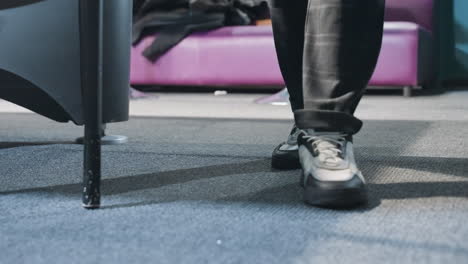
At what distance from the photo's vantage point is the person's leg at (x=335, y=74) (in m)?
0.75

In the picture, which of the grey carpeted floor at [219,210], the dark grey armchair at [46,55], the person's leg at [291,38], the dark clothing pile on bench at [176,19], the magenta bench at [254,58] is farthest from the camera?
the dark clothing pile on bench at [176,19]

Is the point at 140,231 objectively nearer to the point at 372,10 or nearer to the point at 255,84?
the point at 372,10

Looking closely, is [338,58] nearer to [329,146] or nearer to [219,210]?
[329,146]

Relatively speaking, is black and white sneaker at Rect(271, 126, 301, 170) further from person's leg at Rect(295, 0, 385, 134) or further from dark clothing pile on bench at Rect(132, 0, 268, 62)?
dark clothing pile on bench at Rect(132, 0, 268, 62)

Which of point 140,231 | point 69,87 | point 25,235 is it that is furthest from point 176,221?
point 69,87

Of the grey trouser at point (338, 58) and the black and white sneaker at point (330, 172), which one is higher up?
the grey trouser at point (338, 58)

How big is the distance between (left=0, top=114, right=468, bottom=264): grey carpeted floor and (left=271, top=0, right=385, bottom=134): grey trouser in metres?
0.11

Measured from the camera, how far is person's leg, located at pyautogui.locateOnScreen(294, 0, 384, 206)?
0.75m

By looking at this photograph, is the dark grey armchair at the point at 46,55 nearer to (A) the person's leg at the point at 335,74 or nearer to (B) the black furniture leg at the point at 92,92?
(B) the black furniture leg at the point at 92,92

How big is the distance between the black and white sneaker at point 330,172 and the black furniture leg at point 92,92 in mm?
254

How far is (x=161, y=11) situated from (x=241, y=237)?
2.47 meters

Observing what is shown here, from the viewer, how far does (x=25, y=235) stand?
60 cm

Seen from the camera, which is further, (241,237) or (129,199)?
(129,199)

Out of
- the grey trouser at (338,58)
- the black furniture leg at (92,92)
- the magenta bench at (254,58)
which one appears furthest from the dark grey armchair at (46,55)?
the magenta bench at (254,58)
